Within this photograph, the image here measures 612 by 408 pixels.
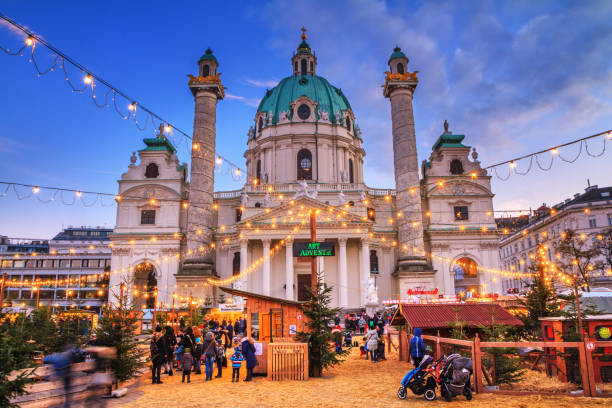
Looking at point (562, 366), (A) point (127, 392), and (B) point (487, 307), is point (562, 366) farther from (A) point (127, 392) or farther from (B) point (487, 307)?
(A) point (127, 392)

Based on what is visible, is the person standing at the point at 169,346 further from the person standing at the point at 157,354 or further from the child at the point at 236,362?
the child at the point at 236,362

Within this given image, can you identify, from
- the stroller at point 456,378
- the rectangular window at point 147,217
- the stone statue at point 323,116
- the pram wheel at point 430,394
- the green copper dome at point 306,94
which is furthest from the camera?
the green copper dome at point 306,94

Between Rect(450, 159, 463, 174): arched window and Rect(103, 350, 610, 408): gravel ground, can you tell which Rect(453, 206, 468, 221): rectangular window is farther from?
Rect(103, 350, 610, 408): gravel ground

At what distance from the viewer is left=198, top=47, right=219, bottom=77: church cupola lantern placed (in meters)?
45.3

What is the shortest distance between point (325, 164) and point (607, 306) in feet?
129

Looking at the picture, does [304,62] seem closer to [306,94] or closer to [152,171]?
[306,94]

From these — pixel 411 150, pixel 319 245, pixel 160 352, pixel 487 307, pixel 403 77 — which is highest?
pixel 403 77

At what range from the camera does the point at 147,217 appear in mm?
46906

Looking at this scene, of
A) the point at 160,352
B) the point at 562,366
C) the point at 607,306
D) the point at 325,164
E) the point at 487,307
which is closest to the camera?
the point at 562,366

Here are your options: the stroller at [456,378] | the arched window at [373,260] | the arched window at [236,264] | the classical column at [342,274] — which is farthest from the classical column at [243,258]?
the stroller at [456,378]

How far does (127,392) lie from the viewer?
12289 millimetres

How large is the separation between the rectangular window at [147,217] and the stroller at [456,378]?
134ft

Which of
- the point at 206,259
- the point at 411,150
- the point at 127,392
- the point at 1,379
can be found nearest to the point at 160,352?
the point at 127,392

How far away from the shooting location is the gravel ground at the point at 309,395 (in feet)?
33.7
